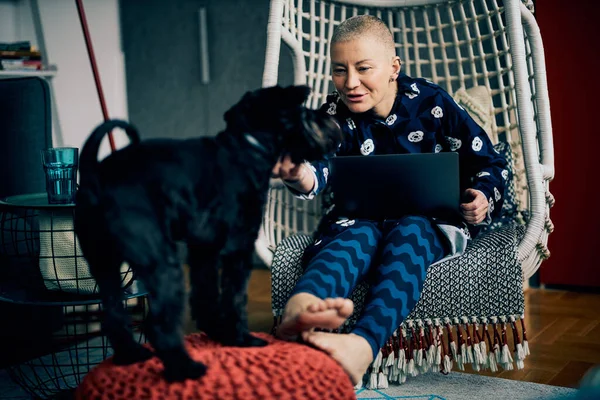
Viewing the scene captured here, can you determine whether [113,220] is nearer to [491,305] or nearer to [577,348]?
[491,305]

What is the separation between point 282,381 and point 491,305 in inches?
24.2

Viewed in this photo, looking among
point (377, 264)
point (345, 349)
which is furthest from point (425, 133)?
point (345, 349)

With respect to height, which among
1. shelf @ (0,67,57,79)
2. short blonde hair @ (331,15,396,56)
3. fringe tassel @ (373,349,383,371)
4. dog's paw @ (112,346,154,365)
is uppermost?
shelf @ (0,67,57,79)

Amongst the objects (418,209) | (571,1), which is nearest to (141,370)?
(418,209)

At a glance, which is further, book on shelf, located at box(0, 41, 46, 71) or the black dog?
book on shelf, located at box(0, 41, 46, 71)

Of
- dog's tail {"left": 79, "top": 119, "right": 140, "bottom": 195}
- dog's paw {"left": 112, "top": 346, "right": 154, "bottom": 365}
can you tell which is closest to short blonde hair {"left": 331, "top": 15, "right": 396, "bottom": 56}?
dog's tail {"left": 79, "top": 119, "right": 140, "bottom": 195}

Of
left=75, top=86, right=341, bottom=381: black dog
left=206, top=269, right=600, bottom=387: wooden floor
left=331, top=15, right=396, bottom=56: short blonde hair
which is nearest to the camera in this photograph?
left=75, top=86, right=341, bottom=381: black dog

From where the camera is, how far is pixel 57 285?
1266 mm

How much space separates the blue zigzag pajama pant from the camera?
1.05 metres

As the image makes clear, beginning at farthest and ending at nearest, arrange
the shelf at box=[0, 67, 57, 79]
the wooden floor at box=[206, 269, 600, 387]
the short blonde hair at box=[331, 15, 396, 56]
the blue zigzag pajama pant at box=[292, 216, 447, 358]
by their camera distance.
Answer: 1. the shelf at box=[0, 67, 57, 79]
2. the wooden floor at box=[206, 269, 600, 387]
3. the short blonde hair at box=[331, 15, 396, 56]
4. the blue zigzag pajama pant at box=[292, 216, 447, 358]

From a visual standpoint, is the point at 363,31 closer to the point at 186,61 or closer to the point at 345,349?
the point at 345,349

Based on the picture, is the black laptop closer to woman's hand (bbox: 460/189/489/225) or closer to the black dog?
woman's hand (bbox: 460/189/489/225)

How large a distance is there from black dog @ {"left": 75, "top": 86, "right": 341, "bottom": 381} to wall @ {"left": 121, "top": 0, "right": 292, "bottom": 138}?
1.80 m

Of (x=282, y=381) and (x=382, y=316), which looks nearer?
(x=282, y=381)
